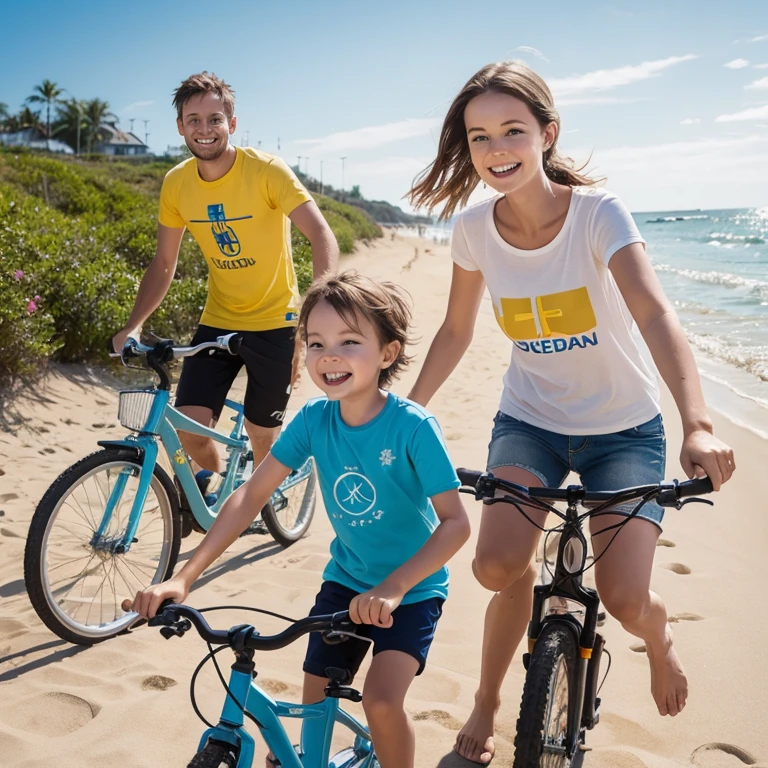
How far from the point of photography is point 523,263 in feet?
9.24

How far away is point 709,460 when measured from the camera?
200 centimetres

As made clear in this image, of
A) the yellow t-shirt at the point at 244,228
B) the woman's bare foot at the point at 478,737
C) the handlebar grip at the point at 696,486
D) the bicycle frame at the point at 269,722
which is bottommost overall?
the woman's bare foot at the point at 478,737

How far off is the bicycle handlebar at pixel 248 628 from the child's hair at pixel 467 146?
1781 millimetres

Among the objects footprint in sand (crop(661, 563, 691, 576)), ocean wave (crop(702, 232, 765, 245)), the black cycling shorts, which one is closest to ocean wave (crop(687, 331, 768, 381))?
footprint in sand (crop(661, 563, 691, 576))

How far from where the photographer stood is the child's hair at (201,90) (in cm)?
419

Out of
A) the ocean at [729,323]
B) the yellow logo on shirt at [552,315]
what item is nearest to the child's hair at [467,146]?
the yellow logo on shirt at [552,315]

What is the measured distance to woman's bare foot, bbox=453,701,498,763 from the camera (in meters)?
2.99

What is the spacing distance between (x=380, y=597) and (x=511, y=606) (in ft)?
4.03

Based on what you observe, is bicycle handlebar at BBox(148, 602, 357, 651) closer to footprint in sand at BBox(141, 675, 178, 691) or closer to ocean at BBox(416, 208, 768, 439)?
footprint in sand at BBox(141, 675, 178, 691)

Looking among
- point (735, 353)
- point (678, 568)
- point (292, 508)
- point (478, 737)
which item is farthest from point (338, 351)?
point (735, 353)

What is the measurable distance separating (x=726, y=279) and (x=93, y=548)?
86.5 ft

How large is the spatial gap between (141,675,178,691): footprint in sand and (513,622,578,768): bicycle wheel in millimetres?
1666

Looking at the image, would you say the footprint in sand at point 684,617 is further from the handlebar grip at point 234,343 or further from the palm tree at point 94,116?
the palm tree at point 94,116

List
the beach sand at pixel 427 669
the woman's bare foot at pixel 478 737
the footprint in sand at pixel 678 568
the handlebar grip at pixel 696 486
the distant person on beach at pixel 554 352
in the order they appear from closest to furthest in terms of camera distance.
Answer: the handlebar grip at pixel 696 486
the distant person on beach at pixel 554 352
the woman's bare foot at pixel 478 737
the beach sand at pixel 427 669
the footprint in sand at pixel 678 568
